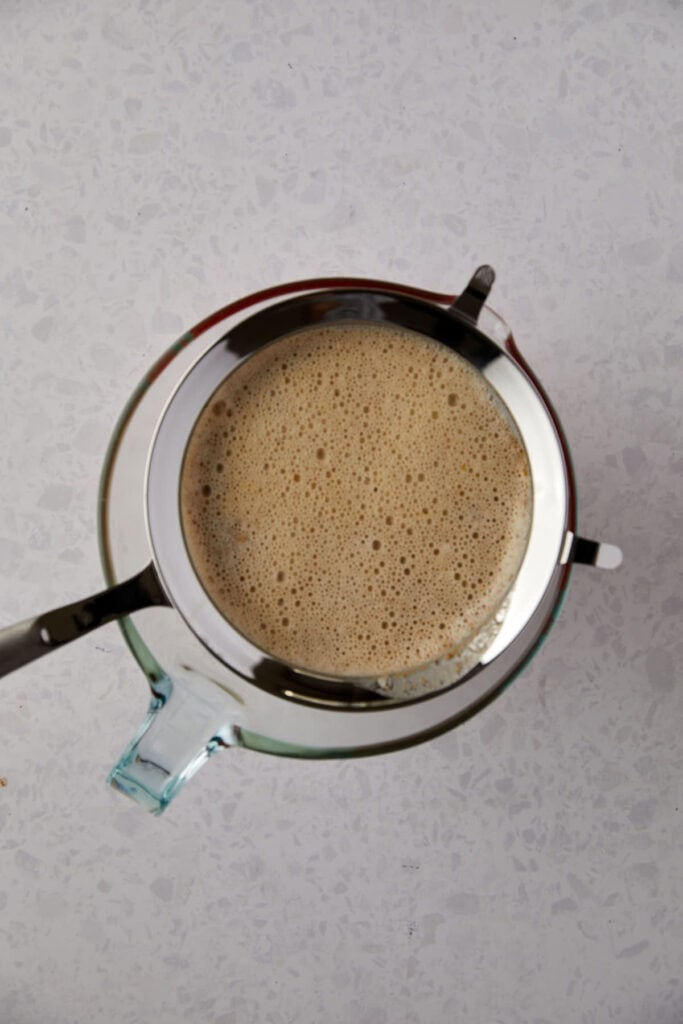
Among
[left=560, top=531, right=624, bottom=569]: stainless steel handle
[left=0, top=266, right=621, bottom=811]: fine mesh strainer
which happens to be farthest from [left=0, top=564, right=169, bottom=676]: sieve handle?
[left=560, top=531, right=624, bottom=569]: stainless steel handle

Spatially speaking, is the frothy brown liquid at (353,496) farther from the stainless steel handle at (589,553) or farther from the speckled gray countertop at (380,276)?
the speckled gray countertop at (380,276)

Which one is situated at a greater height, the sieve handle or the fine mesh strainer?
the fine mesh strainer

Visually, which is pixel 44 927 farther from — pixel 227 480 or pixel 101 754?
pixel 227 480

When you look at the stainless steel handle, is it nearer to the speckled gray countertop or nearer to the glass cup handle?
the speckled gray countertop

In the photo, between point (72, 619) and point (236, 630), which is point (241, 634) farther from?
point (72, 619)

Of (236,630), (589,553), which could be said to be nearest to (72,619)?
(236,630)
